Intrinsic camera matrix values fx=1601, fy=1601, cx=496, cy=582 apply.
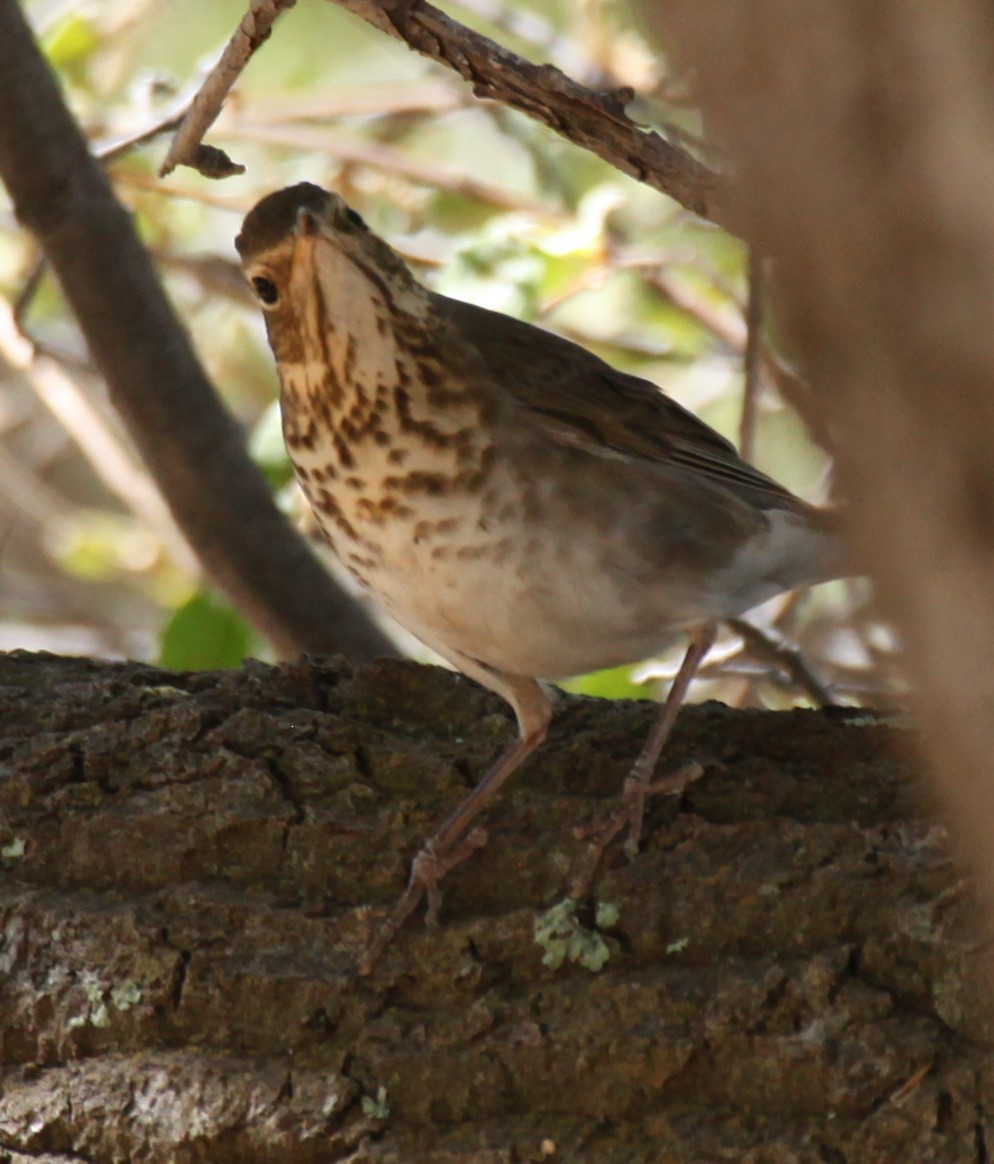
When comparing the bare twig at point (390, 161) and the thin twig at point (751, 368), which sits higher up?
the bare twig at point (390, 161)

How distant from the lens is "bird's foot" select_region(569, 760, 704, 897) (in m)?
2.48

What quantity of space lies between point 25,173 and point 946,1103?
113 inches

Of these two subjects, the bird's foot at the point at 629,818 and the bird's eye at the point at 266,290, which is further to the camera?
the bird's eye at the point at 266,290

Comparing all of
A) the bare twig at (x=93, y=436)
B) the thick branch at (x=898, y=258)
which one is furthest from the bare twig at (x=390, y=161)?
the thick branch at (x=898, y=258)

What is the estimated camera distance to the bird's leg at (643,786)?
2.49 meters

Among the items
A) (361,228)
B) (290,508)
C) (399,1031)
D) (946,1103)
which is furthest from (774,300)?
(290,508)

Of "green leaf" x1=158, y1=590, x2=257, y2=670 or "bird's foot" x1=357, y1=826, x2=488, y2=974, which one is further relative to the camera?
"green leaf" x1=158, y1=590, x2=257, y2=670

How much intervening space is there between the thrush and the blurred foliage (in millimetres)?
691

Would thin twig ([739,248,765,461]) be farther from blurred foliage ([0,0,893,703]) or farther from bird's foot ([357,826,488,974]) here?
bird's foot ([357,826,488,974])

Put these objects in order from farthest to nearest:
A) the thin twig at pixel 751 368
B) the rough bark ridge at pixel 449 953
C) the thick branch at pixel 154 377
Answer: the thick branch at pixel 154 377 → the thin twig at pixel 751 368 → the rough bark ridge at pixel 449 953

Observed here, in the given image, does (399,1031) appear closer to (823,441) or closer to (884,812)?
(884,812)

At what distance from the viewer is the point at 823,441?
73 centimetres

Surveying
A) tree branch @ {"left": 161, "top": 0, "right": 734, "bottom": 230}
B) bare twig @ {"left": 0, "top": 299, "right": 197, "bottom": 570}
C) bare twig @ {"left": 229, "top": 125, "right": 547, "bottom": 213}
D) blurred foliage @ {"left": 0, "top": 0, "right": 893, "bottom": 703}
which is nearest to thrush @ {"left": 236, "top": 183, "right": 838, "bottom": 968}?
tree branch @ {"left": 161, "top": 0, "right": 734, "bottom": 230}

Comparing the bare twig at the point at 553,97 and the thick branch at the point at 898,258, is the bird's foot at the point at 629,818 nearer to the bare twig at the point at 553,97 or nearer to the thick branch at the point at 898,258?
the bare twig at the point at 553,97
